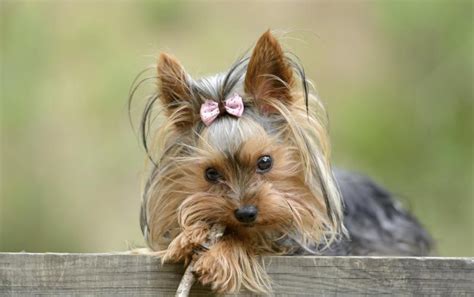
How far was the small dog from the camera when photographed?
291 cm

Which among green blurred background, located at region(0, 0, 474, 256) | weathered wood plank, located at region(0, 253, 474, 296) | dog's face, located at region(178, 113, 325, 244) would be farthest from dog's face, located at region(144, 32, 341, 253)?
green blurred background, located at region(0, 0, 474, 256)

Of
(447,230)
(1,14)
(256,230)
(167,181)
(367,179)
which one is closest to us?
(256,230)

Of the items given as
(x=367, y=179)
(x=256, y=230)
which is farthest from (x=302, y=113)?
(x=367, y=179)

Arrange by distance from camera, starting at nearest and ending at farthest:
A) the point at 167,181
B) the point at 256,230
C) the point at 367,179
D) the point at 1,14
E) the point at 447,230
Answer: the point at 256,230
the point at 167,181
the point at 367,179
the point at 1,14
the point at 447,230

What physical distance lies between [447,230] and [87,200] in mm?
2839

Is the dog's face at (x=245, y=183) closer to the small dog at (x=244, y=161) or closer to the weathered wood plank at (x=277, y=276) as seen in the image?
the small dog at (x=244, y=161)

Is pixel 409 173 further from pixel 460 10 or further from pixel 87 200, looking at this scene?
pixel 87 200

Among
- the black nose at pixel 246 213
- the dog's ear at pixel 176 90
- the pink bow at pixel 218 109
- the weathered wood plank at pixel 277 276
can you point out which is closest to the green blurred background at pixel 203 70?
the dog's ear at pixel 176 90

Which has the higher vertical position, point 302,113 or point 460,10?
point 302,113

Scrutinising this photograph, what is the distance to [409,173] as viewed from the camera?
7.18 meters

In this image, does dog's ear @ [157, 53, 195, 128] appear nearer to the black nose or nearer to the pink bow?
the pink bow

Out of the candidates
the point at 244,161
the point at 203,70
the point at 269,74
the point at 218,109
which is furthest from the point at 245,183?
the point at 203,70

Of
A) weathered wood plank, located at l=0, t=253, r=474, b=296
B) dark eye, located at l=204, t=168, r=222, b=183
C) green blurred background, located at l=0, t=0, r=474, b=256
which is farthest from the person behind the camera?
green blurred background, located at l=0, t=0, r=474, b=256

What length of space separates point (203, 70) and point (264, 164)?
3.90 meters
